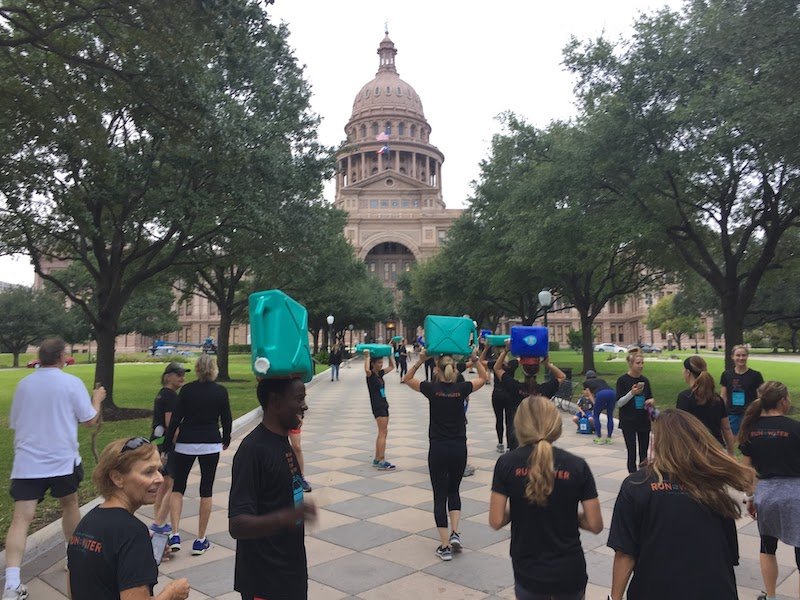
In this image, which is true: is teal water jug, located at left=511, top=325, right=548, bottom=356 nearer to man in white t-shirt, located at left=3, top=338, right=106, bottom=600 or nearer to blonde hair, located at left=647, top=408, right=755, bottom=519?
blonde hair, located at left=647, top=408, right=755, bottom=519

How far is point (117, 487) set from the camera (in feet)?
8.37

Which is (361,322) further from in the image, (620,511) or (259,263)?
(620,511)

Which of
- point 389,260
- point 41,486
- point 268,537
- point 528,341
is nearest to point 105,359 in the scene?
point 41,486

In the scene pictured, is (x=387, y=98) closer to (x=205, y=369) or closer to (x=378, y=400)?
(x=378, y=400)

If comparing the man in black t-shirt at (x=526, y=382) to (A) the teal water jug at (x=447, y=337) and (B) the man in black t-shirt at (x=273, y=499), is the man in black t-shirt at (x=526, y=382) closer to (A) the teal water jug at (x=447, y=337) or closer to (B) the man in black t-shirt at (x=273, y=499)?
(A) the teal water jug at (x=447, y=337)

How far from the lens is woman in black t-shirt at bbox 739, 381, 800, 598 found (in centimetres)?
443

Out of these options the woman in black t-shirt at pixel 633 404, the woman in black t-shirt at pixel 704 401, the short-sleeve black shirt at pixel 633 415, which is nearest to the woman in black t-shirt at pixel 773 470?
the woman in black t-shirt at pixel 704 401

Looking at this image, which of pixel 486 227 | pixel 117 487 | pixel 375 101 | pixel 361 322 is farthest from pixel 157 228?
pixel 375 101

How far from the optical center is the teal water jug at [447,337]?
6.18 m

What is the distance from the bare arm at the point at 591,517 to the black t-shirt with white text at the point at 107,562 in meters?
2.10

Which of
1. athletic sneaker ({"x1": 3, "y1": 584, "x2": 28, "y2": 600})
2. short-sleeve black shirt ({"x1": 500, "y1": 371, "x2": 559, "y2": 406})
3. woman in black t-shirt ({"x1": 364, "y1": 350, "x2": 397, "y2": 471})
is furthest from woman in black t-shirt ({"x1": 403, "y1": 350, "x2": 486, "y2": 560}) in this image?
athletic sneaker ({"x1": 3, "y1": 584, "x2": 28, "y2": 600})

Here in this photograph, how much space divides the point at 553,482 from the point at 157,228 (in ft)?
57.9

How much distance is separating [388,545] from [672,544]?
3.86m

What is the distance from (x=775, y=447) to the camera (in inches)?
178
